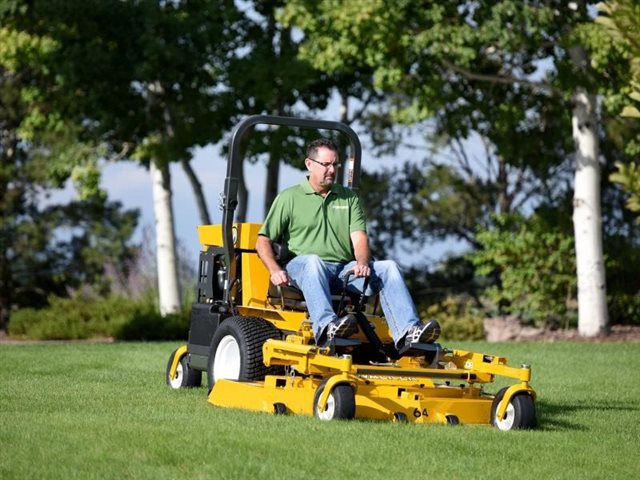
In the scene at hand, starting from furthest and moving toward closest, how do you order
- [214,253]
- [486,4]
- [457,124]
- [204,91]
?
[204,91] < [457,124] < [486,4] < [214,253]

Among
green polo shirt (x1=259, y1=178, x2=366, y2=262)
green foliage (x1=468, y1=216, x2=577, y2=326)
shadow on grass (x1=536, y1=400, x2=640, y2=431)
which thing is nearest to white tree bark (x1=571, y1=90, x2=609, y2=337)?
green foliage (x1=468, y1=216, x2=577, y2=326)

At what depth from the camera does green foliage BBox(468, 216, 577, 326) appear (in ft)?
75.8

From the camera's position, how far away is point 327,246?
9.76 metres

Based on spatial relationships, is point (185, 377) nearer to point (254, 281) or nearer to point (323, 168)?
point (254, 281)

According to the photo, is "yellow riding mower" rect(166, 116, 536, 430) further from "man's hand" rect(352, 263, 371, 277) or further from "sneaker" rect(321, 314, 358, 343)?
"man's hand" rect(352, 263, 371, 277)

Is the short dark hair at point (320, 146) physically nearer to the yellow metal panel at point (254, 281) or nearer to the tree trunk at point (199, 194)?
the yellow metal panel at point (254, 281)

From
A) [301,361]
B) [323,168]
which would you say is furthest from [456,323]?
[301,361]

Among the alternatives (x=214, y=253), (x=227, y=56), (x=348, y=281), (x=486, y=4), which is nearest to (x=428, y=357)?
(x=348, y=281)

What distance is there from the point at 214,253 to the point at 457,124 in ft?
43.4

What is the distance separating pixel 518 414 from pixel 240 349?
1.99m

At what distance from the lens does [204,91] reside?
24891 millimetres

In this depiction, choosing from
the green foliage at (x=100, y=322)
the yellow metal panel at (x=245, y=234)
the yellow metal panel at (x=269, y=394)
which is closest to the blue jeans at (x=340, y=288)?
the yellow metal panel at (x=269, y=394)

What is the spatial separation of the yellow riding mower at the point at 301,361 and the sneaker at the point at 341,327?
0.09 meters

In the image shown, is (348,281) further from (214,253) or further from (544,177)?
(544,177)
